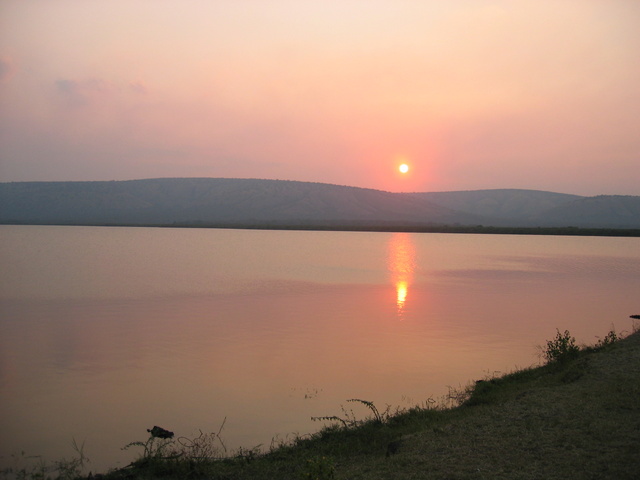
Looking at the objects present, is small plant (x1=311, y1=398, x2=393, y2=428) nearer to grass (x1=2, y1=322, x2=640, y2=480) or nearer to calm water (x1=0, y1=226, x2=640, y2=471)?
grass (x1=2, y1=322, x2=640, y2=480)

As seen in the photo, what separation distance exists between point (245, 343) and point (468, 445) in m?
7.16

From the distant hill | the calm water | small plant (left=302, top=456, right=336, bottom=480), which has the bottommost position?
the calm water

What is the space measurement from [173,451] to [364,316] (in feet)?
33.5

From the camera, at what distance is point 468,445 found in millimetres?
5883

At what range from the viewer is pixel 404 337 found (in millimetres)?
13234

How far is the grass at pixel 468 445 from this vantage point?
524cm

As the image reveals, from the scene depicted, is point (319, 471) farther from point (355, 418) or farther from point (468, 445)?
point (355, 418)

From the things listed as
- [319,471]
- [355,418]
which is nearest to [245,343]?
[355,418]

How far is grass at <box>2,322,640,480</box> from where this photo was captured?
5.24 m

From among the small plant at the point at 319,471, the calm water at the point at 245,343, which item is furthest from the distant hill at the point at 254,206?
the small plant at the point at 319,471

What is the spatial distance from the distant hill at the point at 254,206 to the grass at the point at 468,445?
148 m

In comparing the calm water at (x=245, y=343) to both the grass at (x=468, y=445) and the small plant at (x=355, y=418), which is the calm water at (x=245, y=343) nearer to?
the small plant at (x=355, y=418)

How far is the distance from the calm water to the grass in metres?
0.73

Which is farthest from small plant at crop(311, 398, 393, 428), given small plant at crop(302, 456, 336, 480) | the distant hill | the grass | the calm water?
the distant hill
